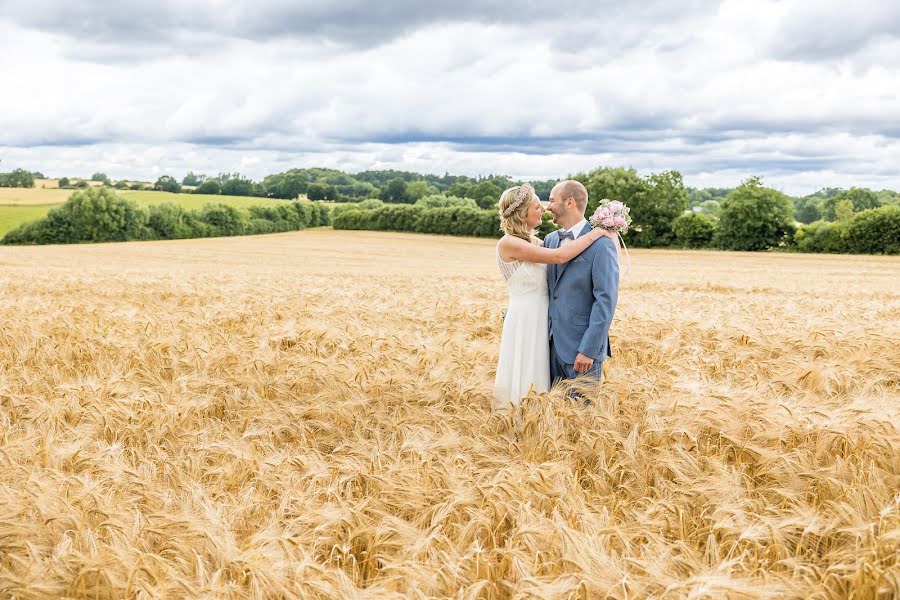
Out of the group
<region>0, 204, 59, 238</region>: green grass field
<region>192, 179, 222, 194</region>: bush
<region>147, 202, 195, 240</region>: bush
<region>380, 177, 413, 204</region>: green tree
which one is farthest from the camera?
<region>192, 179, 222, 194</region>: bush

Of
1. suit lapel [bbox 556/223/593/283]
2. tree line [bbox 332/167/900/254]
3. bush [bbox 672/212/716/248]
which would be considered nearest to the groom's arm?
suit lapel [bbox 556/223/593/283]

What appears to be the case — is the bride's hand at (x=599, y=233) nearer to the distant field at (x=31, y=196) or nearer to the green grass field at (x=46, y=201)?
the green grass field at (x=46, y=201)

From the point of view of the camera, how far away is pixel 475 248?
6094 cm

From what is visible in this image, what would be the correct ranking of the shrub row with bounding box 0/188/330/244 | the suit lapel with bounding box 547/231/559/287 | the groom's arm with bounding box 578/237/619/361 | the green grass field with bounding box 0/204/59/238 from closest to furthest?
the groom's arm with bounding box 578/237/619/361 → the suit lapel with bounding box 547/231/559/287 → the shrub row with bounding box 0/188/330/244 → the green grass field with bounding box 0/204/59/238

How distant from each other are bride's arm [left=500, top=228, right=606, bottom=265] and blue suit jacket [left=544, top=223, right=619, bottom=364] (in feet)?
0.29

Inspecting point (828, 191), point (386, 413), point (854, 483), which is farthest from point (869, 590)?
point (828, 191)

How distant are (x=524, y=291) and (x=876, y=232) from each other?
205ft

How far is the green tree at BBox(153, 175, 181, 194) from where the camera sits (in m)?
115

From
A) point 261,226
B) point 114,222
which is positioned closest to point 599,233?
point 114,222

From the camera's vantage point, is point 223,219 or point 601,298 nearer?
point 601,298

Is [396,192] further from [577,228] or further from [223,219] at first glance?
[577,228]

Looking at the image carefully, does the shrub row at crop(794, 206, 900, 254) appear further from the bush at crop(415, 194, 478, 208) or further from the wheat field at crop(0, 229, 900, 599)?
the wheat field at crop(0, 229, 900, 599)

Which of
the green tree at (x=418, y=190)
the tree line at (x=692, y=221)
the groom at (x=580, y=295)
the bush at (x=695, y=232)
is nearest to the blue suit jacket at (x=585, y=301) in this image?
the groom at (x=580, y=295)

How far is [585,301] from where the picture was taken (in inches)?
216
